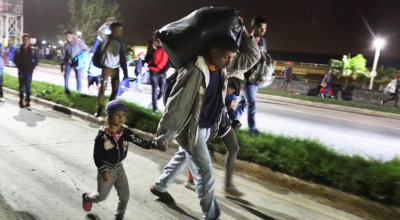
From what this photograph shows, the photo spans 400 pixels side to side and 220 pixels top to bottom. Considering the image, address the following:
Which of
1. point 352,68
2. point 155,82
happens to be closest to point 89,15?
point 352,68

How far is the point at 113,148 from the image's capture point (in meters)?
3.15

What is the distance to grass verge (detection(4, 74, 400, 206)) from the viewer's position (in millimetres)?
4145

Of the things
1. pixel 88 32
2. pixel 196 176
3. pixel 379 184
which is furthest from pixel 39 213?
pixel 88 32

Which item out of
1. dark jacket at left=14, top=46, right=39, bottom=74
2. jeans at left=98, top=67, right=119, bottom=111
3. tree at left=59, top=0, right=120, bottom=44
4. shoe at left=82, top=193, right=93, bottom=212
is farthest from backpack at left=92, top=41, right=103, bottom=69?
tree at left=59, top=0, right=120, bottom=44

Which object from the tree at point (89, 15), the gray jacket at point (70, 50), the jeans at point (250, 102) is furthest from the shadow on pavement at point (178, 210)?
the tree at point (89, 15)

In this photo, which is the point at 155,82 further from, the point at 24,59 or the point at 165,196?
the point at 165,196

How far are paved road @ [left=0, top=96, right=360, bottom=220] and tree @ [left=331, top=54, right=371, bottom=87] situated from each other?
75.4ft

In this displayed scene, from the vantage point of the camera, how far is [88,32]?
3756cm

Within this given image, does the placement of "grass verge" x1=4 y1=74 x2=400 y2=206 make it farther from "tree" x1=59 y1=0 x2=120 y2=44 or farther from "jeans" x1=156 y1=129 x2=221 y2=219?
"tree" x1=59 y1=0 x2=120 y2=44

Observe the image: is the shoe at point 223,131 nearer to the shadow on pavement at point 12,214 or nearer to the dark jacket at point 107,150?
the dark jacket at point 107,150

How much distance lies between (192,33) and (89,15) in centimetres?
3670

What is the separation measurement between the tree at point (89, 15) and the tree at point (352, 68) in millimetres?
22314

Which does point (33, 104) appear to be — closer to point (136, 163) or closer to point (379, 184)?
point (136, 163)

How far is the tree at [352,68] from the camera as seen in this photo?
25500 mm
